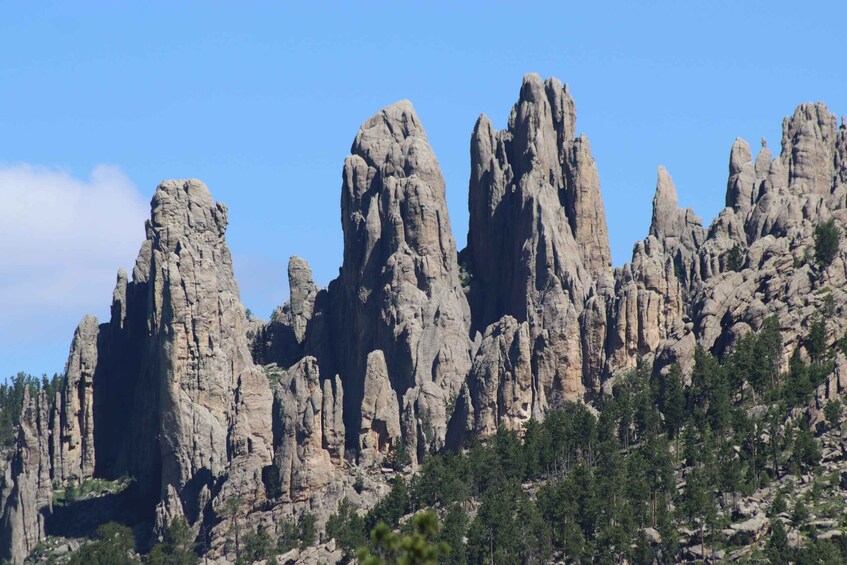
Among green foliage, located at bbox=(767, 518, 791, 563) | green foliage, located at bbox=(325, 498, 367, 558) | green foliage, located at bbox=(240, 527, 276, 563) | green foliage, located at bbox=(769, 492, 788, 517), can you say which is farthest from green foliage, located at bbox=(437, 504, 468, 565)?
green foliage, located at bbox=(767, 518, 791, 563)

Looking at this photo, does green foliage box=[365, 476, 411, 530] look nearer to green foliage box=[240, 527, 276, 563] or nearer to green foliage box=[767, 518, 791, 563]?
green foliage box=[240, 527, 276, 563]

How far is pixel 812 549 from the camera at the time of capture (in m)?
160

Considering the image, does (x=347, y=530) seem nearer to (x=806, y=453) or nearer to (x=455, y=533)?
(x=455, y=533)

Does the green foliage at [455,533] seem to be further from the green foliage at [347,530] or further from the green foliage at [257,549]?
the green foliage at [257,549]

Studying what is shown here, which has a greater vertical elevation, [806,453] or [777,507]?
[806,453]

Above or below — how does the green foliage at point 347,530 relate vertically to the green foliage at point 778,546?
above

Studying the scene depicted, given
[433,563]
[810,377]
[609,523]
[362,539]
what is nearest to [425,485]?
[362,539]

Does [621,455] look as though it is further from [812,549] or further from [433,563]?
[433,563]

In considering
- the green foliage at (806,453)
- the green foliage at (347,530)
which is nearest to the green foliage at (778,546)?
the green foliage at (806,453)

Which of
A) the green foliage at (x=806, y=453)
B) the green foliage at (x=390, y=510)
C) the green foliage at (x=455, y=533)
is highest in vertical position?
the green foliage at (x=806, y=453)

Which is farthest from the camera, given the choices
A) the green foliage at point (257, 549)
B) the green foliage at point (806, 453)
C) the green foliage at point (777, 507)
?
the green foliage at point (257, 549)

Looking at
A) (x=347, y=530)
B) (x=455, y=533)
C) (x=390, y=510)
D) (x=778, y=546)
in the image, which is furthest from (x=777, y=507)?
(x=347, y=530)

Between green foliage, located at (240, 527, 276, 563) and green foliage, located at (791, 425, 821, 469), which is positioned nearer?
green foliage, located at (791, 425, 821, 469)

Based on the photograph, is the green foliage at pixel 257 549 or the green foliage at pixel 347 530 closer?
the green foliage at pixel 347 530
